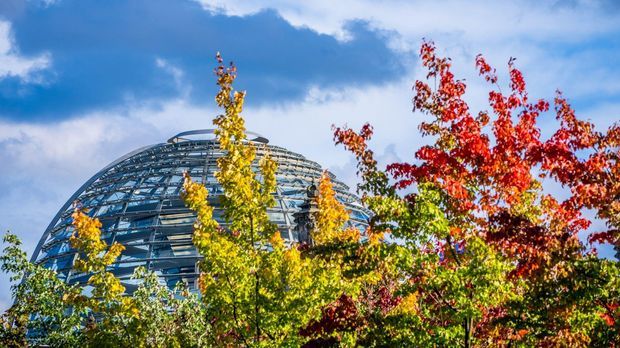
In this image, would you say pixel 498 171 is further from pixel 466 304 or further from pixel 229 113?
pixel 229 113

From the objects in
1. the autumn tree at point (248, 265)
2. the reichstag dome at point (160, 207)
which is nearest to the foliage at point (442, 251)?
the autumn tree at point (248, 265)

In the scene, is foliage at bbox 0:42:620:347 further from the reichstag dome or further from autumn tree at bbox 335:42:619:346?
the reichstag dome

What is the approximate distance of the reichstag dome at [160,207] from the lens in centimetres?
4525

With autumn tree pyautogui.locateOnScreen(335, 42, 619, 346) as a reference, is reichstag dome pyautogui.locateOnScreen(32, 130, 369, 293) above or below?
above

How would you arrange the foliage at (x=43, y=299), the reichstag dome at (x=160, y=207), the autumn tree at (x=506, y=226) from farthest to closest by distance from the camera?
1. the reichstag dome at (x=160, y=207)
2. the foliage at (x=43, y=299)
3. the autumn tree at (x=506, y=226)

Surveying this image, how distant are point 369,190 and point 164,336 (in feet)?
23.8

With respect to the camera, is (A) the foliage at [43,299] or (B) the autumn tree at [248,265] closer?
(B) the autumn tree at [248,265]

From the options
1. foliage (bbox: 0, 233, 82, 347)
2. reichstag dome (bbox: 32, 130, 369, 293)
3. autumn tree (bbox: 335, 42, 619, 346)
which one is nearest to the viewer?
autumn tree (bbox: 335, 42, 619, 346)

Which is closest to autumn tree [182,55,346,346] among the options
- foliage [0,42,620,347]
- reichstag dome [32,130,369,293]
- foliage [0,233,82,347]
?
foliage [0,42,620,347]

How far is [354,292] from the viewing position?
757 inches

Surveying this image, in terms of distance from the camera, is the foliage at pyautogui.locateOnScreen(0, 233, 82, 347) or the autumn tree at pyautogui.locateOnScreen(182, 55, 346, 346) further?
the foliage at pyautogui.locateOnScreen(0, 233, 82, 347)

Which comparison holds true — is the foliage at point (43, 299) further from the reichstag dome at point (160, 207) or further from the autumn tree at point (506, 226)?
the reichstag dome at point (160, 207)

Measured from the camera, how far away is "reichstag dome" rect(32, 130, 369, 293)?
45.2 meters

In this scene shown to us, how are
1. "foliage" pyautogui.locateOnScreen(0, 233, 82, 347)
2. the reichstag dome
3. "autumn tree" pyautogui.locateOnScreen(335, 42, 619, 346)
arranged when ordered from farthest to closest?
the reichstag dome → "foliage" pyautogui.locateOnScreen(0, 233, 82, 347) → "autumn tree" pyautogui.locateOnScreen(335, 42, 619, 346)
